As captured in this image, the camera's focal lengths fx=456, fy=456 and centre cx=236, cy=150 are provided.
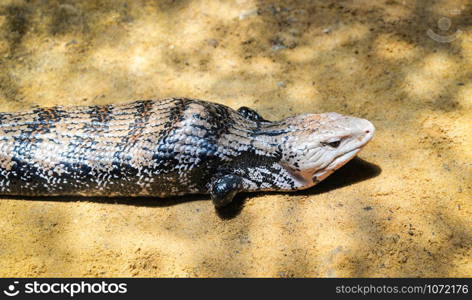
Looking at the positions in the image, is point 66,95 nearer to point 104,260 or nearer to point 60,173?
point 60,173

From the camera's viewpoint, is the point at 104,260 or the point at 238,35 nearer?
the point at 104,260


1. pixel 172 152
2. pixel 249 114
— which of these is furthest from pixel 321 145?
pixel 172 152

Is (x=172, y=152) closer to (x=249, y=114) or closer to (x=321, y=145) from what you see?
(x=249, y=114)

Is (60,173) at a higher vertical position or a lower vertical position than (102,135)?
lower

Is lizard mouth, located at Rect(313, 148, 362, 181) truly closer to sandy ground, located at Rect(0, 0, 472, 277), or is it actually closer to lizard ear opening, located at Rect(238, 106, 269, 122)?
sandy ground, located at Rect(0, 0, 472, 277)

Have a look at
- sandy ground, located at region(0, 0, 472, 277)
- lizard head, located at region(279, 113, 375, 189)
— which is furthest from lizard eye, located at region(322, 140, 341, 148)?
sandy ground, located at region(0, 0, 472, 277)

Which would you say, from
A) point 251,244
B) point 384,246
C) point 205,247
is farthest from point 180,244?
point 384,246
